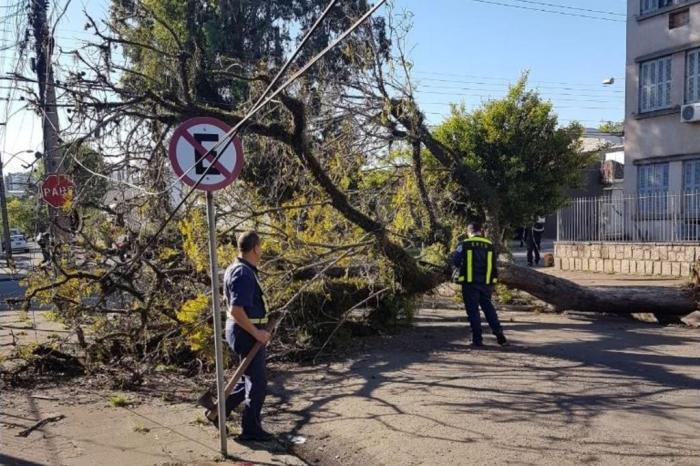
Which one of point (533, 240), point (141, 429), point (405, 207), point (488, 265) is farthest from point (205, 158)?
point (533, 240)

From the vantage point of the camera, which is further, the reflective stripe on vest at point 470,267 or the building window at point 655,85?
the building window at point 655,85

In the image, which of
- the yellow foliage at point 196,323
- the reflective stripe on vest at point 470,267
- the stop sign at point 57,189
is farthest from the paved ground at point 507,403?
the stop sign at point 57,189

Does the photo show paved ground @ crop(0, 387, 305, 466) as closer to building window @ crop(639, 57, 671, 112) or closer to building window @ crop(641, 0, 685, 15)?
building window @ crop(639, 57, 671, 112)

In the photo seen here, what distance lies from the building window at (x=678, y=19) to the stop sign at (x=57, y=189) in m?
16.9

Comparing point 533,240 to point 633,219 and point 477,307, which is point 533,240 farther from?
point 477,307

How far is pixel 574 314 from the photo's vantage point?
37.5 feet

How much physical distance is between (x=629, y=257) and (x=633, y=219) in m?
1.32

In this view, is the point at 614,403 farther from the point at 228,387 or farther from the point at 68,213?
the point at 68,213

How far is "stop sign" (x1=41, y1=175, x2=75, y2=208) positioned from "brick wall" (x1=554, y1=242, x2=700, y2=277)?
1195cm

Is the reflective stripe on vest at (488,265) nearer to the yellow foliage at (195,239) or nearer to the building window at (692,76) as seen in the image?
the yellow foliage at (195,239)

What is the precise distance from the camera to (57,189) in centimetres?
799

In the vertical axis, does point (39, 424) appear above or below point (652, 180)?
below

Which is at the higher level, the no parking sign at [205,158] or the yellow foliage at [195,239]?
the no parking sign at [205,158]

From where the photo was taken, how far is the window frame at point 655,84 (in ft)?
61.4
